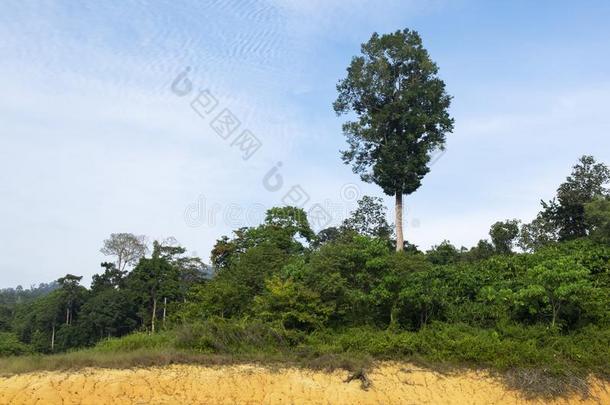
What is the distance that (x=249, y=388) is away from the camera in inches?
652

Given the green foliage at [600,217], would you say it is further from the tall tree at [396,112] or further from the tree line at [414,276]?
the tall tree at [396,112]

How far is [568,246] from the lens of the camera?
24812 millimetres

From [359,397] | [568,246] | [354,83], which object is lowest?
[359,397]

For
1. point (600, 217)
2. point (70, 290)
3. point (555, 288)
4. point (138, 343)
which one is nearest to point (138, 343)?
point (138, 343)

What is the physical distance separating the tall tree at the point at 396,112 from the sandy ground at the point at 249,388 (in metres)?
12.1

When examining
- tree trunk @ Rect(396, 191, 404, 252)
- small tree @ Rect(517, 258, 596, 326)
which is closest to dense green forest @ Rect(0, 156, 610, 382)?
small tree @ Rect(517, 258, 596, 326)

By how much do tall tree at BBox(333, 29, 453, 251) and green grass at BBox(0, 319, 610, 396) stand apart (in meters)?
10.6

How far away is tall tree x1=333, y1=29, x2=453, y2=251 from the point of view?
29.1m

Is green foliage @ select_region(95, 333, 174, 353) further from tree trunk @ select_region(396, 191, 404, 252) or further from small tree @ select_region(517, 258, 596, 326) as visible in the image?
small tree @ select_region(517, 258, 596, 326)

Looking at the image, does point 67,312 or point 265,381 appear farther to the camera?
point 67,312

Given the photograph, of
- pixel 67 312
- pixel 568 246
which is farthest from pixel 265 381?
pixel 67 312

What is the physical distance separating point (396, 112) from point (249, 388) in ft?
57.7

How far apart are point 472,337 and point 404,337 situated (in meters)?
2.19

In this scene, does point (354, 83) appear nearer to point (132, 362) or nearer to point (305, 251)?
point (305, 251)
